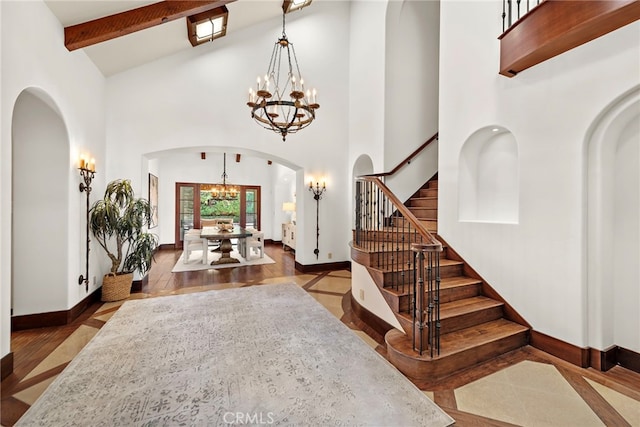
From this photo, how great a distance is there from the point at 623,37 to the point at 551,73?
0.51 metres

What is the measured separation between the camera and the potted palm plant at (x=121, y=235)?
4.04 metres

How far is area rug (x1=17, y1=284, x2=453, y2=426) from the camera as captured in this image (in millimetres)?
1842

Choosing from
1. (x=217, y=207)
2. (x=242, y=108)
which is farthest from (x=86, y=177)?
(x=217, y=207)

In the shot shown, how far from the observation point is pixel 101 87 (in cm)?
453

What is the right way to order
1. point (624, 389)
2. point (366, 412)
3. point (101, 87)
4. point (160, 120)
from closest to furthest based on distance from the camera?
point (366, 412)
point (624, 389)
point (101, 87)
point (160, 120)

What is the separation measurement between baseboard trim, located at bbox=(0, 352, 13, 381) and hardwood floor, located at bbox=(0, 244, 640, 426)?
0.05 m

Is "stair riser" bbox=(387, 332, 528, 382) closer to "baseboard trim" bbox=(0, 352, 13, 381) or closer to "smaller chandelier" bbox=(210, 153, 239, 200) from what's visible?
"baseboard trim" bbox=(0, 352, 13, 381)

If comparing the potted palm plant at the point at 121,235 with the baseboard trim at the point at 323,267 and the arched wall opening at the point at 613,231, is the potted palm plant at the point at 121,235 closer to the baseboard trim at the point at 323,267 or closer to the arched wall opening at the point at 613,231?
the baseboard trim at the point at 323,267

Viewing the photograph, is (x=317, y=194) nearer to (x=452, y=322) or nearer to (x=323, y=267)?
(x=323, y=267)

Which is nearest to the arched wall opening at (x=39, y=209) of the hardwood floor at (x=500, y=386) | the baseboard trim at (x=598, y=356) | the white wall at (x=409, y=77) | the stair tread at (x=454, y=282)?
the hardwood floor at (x=500, y=386)

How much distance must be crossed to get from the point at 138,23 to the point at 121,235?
288 cm

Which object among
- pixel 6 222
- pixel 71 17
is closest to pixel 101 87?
pixel 71 17

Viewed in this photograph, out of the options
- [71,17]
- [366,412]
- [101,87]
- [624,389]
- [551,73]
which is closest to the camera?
[366,412]

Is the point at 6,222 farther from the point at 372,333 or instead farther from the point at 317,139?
the point at 317,139
